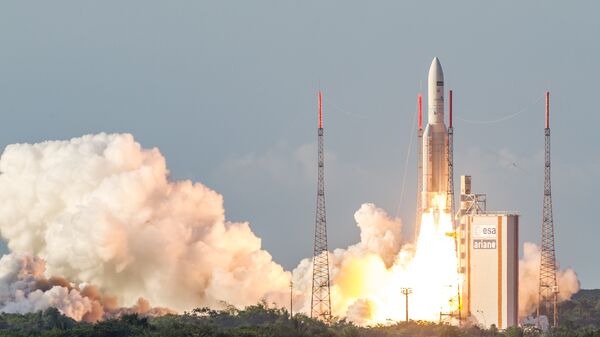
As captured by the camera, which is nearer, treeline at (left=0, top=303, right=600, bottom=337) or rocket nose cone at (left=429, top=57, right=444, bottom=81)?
treeline at (left=0, top=303, right=600, bottom=337)

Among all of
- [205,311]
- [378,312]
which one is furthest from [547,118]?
[205,311]

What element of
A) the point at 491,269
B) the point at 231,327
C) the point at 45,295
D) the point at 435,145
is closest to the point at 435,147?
the point at 435,145

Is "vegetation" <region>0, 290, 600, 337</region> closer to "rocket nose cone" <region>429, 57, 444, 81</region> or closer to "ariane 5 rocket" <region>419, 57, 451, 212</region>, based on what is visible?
"ariane 5 rocket" <region>419, 57, 451, 212</region>

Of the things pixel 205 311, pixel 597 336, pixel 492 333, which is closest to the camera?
pixel 597 336

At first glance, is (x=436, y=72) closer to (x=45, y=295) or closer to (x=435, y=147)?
(x=435, y=147)

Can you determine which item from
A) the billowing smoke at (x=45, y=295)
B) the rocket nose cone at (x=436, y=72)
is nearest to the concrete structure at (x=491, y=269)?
the rocket nose cone at (x=436, y=72)

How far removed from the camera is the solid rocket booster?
5906 inches

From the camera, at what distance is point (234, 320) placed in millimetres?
151000

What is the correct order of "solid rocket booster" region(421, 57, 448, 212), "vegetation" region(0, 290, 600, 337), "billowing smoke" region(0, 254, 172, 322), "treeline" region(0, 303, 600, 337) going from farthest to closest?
"billowing smoke" region(0, 254, 172, 322)
"solid rocket booster" region(421, 57, 448, 212)
"treeline" region(0, 303, 600, 337)
"vegetation" region(0, 290, 600, 337)

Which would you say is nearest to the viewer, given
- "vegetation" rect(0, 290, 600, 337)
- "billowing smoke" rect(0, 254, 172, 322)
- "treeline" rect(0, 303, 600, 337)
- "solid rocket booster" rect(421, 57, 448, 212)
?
"vegetation" rect(0, 290, 600, 337)

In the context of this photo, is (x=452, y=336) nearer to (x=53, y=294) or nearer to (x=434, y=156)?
(x=434, y=156)

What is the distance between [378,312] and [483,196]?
12483mm

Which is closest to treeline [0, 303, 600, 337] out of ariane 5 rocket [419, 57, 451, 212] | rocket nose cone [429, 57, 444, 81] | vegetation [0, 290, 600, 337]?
vegetation [0, 290, 600, 337]

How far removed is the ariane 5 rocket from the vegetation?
996 cm
